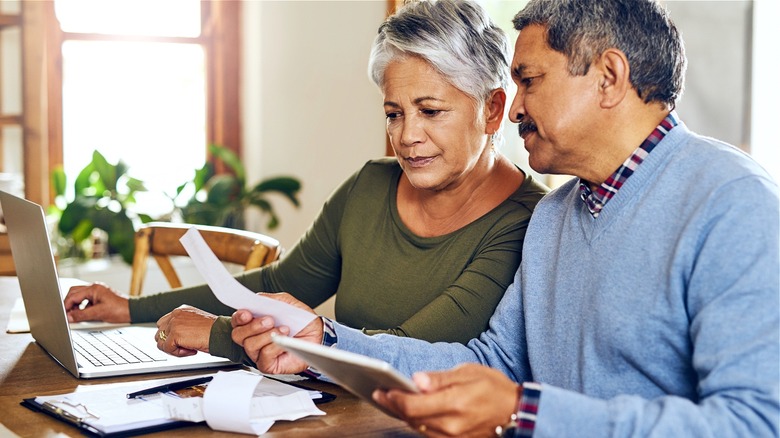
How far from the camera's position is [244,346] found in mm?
1509

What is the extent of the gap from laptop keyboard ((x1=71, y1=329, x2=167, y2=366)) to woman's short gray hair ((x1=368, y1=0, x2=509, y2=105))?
2.46ft

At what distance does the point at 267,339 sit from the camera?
1485mm

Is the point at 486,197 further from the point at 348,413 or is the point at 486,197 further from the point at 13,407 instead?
the point at 13,407

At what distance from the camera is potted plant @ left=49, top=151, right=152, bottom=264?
387 cm

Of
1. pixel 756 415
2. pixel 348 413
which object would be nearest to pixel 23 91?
pixel 348 413

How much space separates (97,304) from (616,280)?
129 centimetres

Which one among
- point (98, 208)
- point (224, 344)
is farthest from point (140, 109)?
point (224, 344)

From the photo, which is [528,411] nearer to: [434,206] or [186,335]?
[186,335]

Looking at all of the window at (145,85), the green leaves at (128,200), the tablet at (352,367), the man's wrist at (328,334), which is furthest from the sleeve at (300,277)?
the window at (145,85)

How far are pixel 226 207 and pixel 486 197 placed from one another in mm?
2461

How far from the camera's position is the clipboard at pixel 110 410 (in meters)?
1.26

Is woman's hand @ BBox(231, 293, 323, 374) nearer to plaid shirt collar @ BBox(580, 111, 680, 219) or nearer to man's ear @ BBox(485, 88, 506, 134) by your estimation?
plaid shirt collar @ BBox(580, 111, 680, 219)

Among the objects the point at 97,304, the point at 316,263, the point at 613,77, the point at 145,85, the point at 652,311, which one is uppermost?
the point at 613,77

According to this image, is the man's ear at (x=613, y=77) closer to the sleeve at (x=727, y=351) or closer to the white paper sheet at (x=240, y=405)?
the sleeve at (x=727, y=351)
